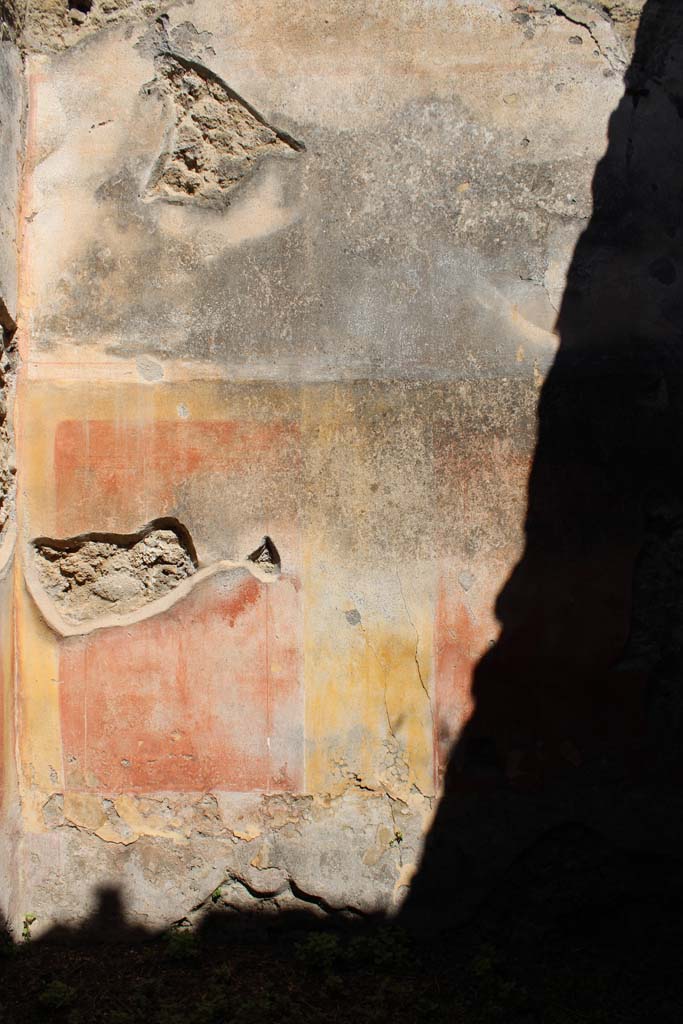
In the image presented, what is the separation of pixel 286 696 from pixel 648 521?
197 centimetres

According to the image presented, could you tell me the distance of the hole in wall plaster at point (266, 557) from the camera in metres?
3.79

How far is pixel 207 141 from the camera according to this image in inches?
150

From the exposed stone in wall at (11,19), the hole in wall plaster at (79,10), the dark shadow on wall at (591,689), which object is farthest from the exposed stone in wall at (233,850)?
the hole in wall plaster at (79,10)

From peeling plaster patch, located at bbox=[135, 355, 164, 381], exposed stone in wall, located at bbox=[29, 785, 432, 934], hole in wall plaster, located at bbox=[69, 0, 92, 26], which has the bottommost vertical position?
exposed stone in wall, located at bbox=[29, 785, 432, 934]

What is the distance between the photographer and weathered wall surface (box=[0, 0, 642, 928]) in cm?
375

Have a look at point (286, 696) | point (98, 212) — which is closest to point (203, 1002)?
point (286, 696)

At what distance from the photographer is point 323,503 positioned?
3.77m

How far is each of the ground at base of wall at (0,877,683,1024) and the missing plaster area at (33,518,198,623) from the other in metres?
1.63

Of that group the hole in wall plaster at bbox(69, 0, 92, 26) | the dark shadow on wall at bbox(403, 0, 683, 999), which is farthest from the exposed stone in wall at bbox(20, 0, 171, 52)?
the dark shadow on wall at bbox(403, 0, 683, 999)

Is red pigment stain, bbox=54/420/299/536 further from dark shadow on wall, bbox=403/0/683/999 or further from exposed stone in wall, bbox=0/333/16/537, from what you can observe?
dark shadow on wall, bbox=403/0/683/999

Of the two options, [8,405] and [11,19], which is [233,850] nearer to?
[8,405]

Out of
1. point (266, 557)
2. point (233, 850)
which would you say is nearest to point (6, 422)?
point (266, 557)

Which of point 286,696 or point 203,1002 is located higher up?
point 286,696

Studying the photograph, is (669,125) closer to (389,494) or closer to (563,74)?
(563,74)
